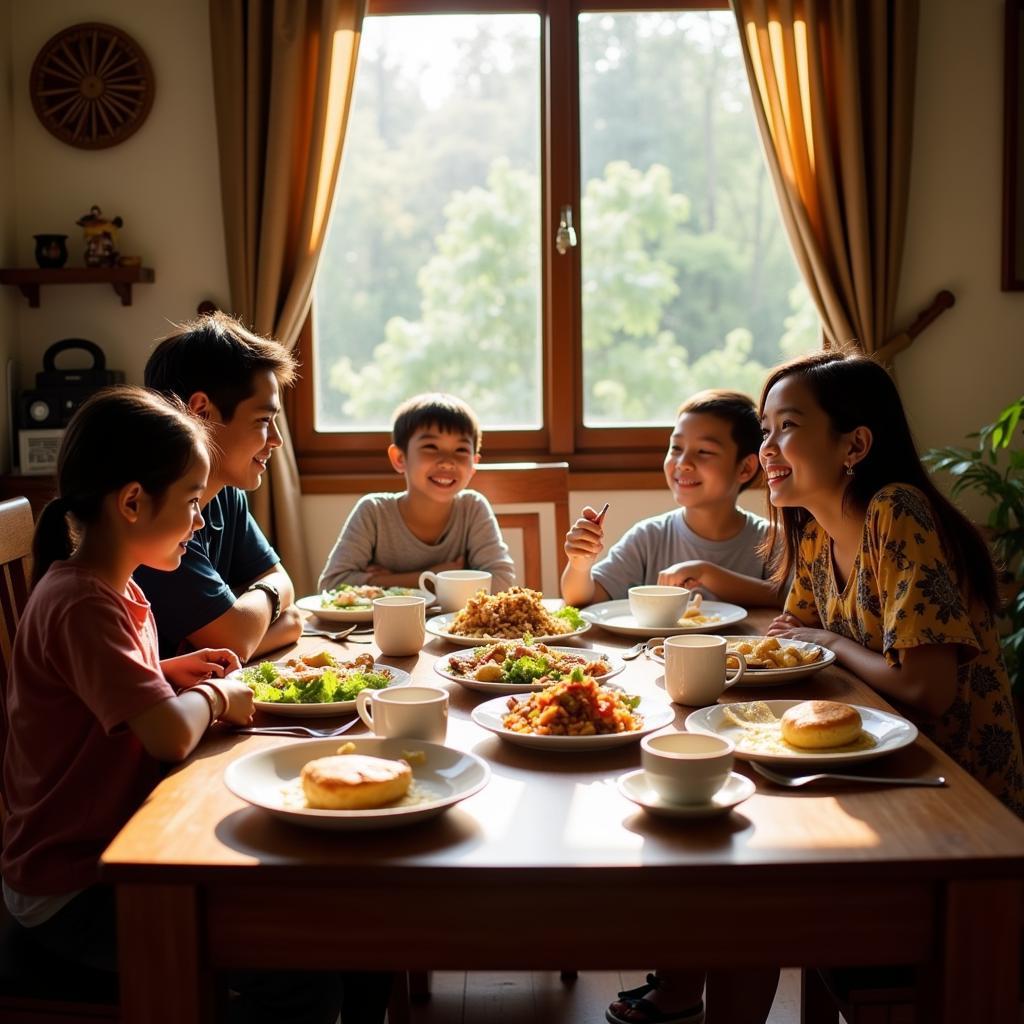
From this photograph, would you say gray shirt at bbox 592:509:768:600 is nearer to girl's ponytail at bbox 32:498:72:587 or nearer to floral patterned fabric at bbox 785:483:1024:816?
floral patterned fabric at bbox 785:483:1024:816

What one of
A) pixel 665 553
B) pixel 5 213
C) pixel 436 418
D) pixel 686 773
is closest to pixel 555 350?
pixel 436 418

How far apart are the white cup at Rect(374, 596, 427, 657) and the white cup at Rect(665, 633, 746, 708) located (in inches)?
19.1

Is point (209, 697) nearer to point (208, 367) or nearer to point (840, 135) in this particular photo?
point (208, 367)

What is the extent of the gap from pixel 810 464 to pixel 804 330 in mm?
2254

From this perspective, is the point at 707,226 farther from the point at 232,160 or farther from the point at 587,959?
the point at 587,959

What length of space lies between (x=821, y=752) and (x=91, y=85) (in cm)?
340

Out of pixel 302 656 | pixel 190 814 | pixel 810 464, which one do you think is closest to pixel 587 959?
pixel 190 814

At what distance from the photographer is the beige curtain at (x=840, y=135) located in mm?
3695

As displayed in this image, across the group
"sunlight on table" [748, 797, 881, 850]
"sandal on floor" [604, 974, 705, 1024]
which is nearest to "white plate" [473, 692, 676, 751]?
"sunlight on table" [748, 797, 881, 850]

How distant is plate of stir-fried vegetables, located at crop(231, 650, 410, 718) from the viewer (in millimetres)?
1578

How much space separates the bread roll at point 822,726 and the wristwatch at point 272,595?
0.95 meters

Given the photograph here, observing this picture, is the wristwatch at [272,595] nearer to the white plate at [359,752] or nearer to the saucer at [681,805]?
the white plate at [359,752]

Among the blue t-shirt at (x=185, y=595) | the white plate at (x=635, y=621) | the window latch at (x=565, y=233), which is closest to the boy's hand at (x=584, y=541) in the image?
the white plate at (x=635, y=621)

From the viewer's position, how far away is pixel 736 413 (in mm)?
2641
